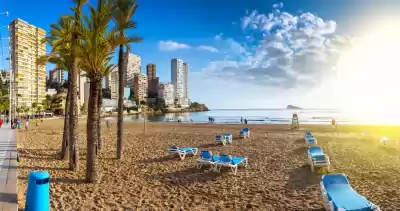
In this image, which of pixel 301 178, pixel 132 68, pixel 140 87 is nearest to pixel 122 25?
pixel 301 178

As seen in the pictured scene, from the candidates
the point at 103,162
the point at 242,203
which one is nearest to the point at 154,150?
the point at 103,162

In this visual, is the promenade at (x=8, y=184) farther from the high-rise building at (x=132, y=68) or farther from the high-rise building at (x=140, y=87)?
the high-rise building at (x=132, y=68)

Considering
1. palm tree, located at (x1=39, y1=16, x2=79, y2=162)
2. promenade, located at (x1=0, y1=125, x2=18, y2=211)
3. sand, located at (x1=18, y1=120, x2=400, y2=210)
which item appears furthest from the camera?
palm tree, located at (x1=39, y1=16, x2=79, y2=162)

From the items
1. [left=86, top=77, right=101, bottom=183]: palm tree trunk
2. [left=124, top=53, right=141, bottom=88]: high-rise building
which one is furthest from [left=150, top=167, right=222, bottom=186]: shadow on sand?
[left=124, top=53, right=141, bottom=88]: high-rise building

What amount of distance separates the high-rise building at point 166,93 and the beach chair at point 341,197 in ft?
544

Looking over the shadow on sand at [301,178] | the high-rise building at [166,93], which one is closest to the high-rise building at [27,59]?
the high-rise building at [166,93]

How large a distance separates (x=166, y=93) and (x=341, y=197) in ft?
590

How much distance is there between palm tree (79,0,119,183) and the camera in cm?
725

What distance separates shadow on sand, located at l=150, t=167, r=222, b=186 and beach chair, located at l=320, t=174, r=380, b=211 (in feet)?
12.1

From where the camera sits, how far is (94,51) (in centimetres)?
722

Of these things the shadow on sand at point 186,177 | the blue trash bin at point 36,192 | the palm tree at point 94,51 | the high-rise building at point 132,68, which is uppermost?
the high-rise building at point 132,68

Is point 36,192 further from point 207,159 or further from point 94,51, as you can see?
point 207,159

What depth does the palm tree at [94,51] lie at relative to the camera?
7250 millimetres

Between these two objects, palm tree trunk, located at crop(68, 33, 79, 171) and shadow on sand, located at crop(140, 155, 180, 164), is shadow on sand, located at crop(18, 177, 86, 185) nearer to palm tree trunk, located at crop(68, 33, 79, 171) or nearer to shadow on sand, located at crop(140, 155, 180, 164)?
palm tree trunk, located at crop(68, 33, 79, 171)
